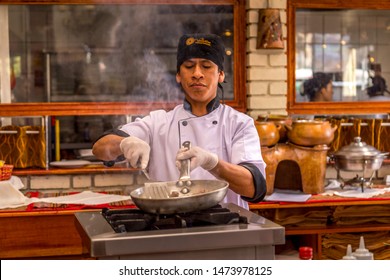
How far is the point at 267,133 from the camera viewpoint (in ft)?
8.49

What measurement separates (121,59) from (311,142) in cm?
161

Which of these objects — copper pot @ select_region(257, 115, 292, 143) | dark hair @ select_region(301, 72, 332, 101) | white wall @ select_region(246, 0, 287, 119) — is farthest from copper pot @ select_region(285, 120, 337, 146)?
dark hair @ select_region(301, 72, 332, 101)

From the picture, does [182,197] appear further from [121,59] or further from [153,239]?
[121,59]

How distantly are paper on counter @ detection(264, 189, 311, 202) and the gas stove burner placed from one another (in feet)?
3.90

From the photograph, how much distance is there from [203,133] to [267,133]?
83cm

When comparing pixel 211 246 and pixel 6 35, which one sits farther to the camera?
pixel 6 35

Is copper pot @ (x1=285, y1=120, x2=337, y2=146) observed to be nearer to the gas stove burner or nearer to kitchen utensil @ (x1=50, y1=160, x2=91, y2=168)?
kitchen utensil @ (x1=50, y1=160, x2=91, y2=168)

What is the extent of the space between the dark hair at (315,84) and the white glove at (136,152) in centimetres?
180

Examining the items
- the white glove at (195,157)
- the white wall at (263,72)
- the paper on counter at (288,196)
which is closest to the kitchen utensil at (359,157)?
the paper on counter at (288,196)

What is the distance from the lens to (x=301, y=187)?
268cm

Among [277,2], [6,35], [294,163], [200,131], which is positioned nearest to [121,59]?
[6,35]

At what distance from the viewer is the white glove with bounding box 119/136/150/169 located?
1.52 metres

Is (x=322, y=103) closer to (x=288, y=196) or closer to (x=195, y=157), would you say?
(x=288, y=196)

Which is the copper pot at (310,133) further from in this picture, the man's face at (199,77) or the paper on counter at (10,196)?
the paper on counter at (10,196)
